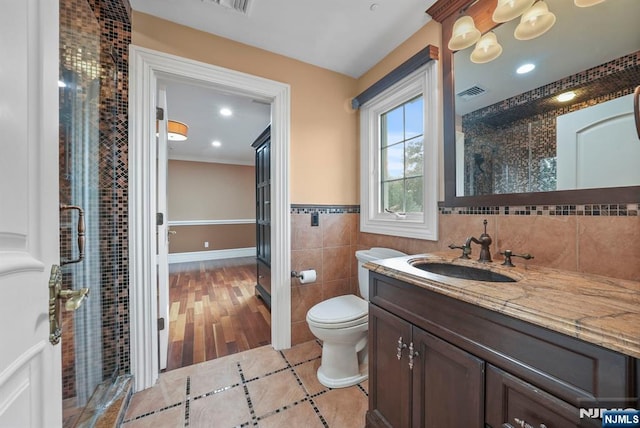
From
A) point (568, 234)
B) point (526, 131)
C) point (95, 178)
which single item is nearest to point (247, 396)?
point (95, 178)

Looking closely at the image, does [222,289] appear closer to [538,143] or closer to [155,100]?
[155,100]

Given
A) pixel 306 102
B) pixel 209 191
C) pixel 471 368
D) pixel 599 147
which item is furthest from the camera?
pixel 209 191

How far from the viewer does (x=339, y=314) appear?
1.53 m

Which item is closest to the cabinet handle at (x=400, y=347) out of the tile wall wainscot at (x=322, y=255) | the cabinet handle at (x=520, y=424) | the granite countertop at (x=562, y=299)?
the granite countertop at (x=562, y=299)

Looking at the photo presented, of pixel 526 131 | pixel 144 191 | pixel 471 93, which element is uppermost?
pixel 471 93

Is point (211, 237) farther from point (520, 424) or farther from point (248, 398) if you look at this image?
point (520, 424)

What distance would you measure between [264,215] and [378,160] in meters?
1.37

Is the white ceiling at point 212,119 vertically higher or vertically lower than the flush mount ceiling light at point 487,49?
higher

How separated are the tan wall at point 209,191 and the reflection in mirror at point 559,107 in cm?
507

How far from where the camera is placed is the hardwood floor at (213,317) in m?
1.93

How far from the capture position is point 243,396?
1.44 m

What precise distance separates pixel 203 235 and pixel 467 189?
524 centimetres

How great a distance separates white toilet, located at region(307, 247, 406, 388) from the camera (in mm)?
1476

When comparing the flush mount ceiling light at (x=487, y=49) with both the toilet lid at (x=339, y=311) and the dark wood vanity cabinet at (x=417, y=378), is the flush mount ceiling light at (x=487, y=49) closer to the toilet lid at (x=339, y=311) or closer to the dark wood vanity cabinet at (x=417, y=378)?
the dark wood vanity cabinet at (x=417, y=378)
